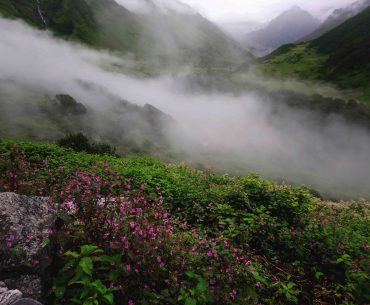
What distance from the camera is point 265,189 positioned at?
11125 millimetres

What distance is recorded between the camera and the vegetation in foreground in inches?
190

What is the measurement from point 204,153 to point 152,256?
66.6m

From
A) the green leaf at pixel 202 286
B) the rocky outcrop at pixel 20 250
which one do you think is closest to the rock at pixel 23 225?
the rocky outcrop at pixel 20 250

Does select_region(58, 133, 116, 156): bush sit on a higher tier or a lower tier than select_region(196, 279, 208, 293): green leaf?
lower

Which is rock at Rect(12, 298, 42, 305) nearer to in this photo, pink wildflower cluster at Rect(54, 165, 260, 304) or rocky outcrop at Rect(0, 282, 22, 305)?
rocky outcrop at Rect(0, 282, 22, 305)

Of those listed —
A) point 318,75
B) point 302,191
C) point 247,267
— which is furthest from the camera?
point 318,75

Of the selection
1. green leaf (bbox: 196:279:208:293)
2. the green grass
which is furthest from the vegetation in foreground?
the green grass

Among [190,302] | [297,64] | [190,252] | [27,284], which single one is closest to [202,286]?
[190,302]

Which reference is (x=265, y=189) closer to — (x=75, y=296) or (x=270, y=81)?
(x=75, y=296)

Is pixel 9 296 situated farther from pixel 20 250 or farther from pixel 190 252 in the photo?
pixel 190 252

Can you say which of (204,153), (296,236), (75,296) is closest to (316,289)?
(296,236)

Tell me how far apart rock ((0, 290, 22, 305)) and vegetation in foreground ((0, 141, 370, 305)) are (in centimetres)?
38

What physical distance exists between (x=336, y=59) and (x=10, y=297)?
15138 cm

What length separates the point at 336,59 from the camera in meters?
138
